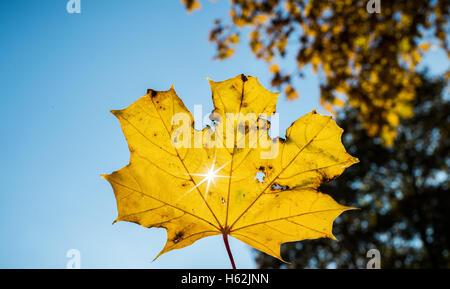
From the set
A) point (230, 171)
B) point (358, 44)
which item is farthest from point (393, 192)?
point (230, 171)

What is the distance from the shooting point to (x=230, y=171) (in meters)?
0.72

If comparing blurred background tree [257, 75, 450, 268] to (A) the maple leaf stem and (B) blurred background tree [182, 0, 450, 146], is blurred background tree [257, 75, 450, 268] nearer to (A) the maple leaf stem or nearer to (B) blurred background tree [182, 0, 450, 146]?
(B) blurred background tree [182, 0, 450, 146]

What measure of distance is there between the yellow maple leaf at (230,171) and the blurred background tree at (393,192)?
13129 millimetres

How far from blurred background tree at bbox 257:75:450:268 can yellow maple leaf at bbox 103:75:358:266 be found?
13.1m

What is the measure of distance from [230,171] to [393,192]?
15.8m

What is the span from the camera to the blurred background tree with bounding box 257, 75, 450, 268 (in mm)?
12789

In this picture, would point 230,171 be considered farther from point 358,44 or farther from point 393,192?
point 393,192

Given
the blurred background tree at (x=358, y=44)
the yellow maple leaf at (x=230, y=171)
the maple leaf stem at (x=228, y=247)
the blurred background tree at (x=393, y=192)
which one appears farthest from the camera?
the blurred background tree at (x=393, y=192)

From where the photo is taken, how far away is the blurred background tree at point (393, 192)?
12.8 metres

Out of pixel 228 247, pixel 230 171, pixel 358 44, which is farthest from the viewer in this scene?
pixel 358 44

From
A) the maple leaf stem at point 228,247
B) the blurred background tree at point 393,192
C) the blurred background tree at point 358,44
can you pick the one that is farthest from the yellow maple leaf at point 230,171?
the blurred background tree at point 393,192

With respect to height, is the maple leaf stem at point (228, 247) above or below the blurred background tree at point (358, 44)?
below

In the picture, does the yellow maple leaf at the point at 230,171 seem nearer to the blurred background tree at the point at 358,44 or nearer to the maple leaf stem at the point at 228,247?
the maple leaf stem at the point at 228,247
